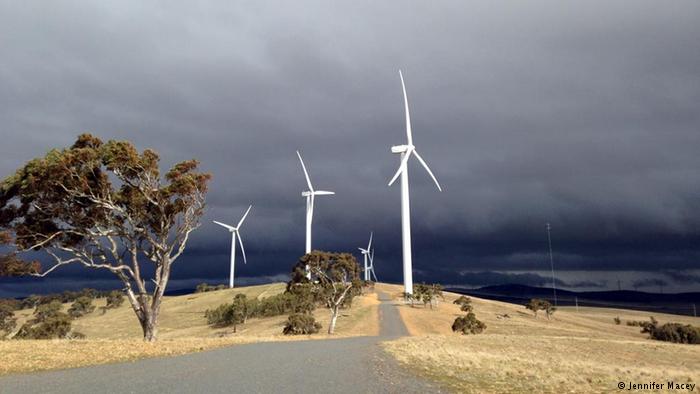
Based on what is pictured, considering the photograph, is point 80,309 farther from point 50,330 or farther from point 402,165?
point 402,165

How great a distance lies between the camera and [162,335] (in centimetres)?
8581

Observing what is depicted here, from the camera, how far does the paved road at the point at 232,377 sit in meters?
17.3

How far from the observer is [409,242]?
→ 97500 millimetres

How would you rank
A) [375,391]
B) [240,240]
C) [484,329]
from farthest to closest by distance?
1. [240,240]
2. [484,329]
3. [375,391]

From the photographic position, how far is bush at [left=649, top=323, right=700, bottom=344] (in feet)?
267

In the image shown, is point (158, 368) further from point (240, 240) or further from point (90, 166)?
point (240, 240)

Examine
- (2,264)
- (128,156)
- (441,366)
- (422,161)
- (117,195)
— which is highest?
(422,161)

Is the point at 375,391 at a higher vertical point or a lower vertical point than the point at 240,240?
lower

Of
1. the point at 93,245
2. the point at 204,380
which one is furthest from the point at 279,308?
the point at 204,380

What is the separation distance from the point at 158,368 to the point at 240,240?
113 meters

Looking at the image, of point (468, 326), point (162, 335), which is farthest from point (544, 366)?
point (162, 335)

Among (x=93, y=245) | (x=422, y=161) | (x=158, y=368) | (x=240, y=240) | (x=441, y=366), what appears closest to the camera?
(x=158, y=368)

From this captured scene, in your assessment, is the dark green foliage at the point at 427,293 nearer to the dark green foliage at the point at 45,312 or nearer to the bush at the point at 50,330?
the bush at the point at 50,330

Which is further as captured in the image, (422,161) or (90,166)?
(422,161)
